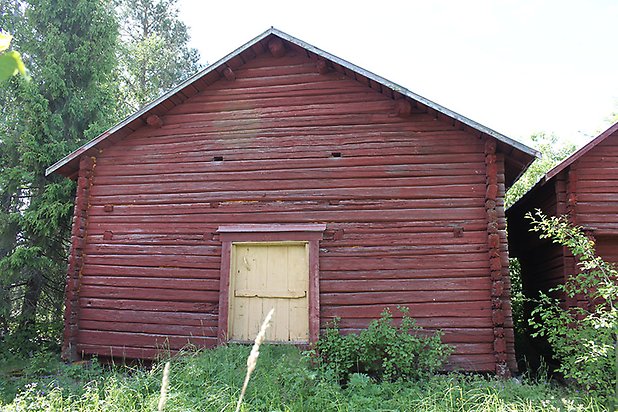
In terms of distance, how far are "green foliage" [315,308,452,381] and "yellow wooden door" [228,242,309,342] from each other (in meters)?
0.81

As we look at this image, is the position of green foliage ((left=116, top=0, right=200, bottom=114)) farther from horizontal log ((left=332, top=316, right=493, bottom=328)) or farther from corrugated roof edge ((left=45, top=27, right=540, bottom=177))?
horizontal log ((left=332, top=316, right=493, bottom=328))

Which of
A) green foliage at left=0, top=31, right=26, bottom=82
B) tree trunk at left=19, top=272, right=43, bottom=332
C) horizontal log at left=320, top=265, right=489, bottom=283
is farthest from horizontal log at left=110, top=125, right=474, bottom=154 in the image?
green foliage at left=0, top=31, right=26, bottom=82

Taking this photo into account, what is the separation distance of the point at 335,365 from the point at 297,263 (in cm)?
190

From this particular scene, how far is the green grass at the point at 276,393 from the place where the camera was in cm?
568

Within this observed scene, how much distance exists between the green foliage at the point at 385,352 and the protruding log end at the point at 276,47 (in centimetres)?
505

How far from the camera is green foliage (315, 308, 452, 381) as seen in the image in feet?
24.2

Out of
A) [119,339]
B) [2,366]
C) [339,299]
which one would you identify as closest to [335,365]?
[339,299]

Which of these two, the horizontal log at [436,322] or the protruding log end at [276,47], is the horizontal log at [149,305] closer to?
the horizontal log at [436,322]

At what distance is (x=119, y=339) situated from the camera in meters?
8.98

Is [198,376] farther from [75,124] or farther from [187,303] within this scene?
[75,124]

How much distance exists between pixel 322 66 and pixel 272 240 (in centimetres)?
325

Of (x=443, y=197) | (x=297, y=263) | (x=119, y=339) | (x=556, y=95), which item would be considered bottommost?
(x=119, y=339)

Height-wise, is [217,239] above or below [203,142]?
below

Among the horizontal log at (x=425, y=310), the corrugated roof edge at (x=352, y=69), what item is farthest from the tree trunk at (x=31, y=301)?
the horizontal log at (x=425, y=310)
